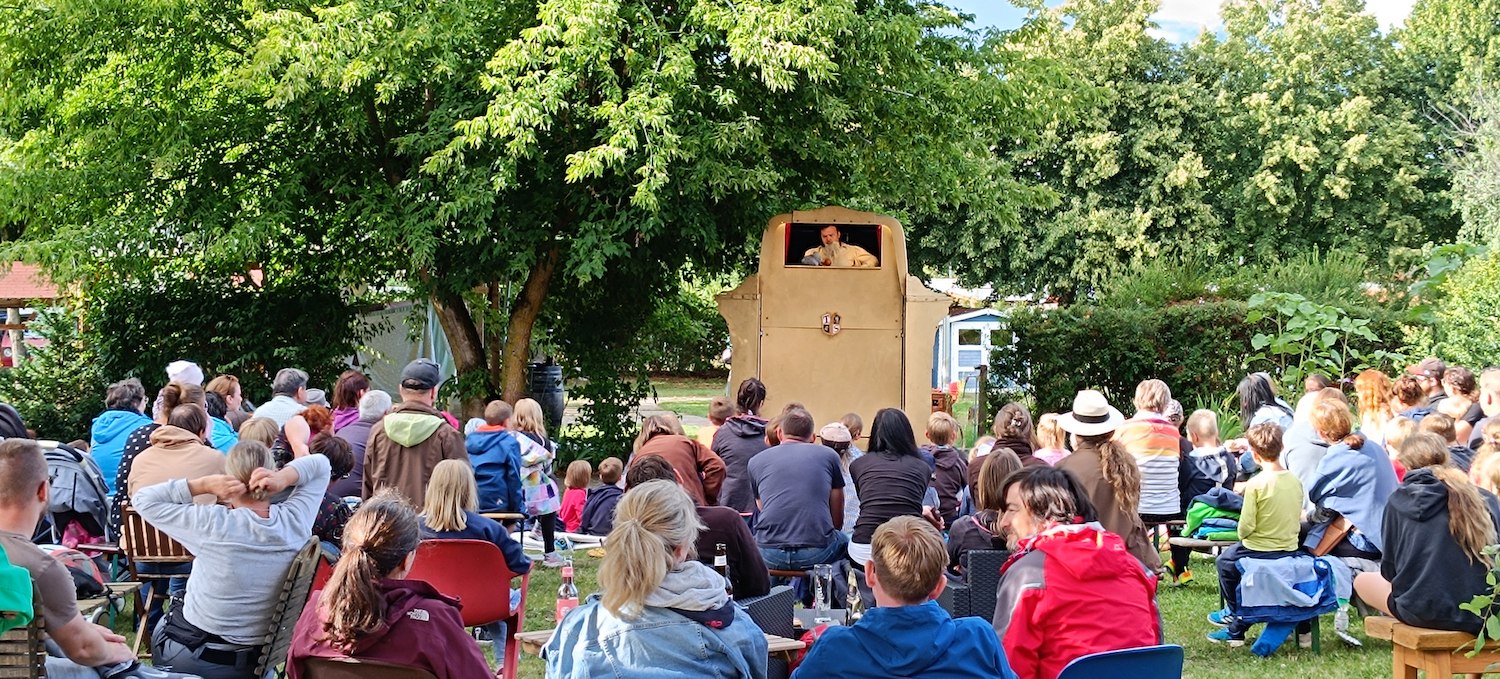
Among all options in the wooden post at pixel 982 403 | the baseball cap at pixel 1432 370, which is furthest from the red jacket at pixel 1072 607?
the wooden post at pixel 982 403

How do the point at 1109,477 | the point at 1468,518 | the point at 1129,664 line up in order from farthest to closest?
the point at 1109,477 → the point at 1468,518 → the point at 1129,664

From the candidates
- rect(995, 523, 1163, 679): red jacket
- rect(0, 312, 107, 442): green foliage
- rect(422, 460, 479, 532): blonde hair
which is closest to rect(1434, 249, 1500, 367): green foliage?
rect(995, 523, 1163, 679): red jacket

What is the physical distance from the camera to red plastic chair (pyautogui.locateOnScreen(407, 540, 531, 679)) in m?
5.38

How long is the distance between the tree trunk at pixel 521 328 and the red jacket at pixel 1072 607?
9.76 meters

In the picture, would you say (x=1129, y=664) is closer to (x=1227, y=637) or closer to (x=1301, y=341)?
(x=1227, y=637)

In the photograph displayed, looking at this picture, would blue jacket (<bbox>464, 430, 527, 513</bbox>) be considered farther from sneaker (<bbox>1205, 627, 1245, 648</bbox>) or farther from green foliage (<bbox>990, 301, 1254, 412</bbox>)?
green foliage (<bbox>990, 301, 1254, 412</bbox>)

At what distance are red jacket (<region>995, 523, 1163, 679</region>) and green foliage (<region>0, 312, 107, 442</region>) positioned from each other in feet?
37.2

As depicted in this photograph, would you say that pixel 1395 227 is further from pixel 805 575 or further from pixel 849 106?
pixel 805 575

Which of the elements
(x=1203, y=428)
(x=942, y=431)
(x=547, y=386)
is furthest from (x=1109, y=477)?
(x=547, y=386)

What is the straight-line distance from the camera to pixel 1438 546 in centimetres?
545

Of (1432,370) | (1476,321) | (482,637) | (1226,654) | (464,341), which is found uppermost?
(1476,321)

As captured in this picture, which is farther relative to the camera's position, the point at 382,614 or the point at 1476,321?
the point at 1476,321

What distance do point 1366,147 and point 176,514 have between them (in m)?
31.0

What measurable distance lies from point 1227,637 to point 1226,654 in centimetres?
25
